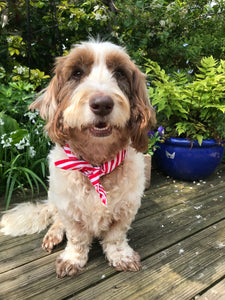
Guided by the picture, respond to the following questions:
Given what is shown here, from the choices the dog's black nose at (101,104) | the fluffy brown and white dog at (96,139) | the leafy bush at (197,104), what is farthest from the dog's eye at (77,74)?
the leafy bush at (197,104)

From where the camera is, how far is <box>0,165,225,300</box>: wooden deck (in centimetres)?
175

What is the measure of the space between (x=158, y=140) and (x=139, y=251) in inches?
57.5

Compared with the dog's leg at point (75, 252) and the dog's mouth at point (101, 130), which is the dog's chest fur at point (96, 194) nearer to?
the dog's leg at point (75, 252)

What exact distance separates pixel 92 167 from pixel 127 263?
0.78 m

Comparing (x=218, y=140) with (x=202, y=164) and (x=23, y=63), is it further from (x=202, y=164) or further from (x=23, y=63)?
(x=23, y=63)

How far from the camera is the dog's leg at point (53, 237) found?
2137mm

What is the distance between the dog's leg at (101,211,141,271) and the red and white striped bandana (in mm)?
376

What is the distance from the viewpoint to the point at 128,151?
1.96 metres

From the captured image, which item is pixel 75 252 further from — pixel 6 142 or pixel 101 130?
pixel 6 142

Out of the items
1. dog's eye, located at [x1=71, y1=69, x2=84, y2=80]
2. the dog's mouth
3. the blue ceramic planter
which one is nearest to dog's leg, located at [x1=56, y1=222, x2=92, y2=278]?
the dog's mouth

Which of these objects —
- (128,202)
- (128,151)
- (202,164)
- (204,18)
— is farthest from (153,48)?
(128,202)

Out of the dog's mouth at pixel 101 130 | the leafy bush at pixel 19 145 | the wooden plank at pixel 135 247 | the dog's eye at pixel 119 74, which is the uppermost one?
the dog's eye at pixel 119 74

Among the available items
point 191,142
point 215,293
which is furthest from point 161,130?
point 215,293

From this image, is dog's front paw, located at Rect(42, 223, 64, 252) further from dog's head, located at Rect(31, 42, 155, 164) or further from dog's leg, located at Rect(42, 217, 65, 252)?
dog's head, located at Rect(31, 42, 155, 164)
